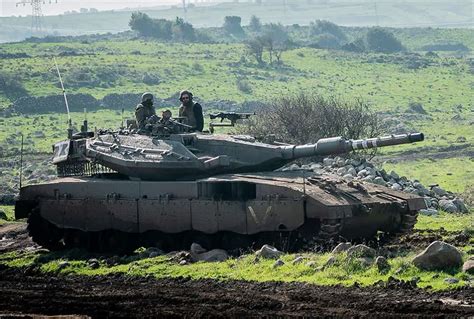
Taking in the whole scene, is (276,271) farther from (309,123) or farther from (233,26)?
(233,26)

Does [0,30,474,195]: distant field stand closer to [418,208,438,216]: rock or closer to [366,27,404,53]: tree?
[366,27,404,53]: tree

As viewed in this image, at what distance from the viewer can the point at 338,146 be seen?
99.8 ft

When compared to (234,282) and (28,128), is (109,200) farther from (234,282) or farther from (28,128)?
(28,128)

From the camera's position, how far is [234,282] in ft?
80.6

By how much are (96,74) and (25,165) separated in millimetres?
32993

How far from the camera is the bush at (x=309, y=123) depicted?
162 ft

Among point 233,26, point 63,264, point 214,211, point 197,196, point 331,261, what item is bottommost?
point 63,264

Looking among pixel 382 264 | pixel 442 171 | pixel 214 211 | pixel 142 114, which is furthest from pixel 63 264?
pixel 442 171

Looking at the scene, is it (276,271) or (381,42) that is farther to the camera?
(381,42)

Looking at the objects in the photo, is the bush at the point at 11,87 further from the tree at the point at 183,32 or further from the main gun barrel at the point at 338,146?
the main gun barrel at the point at 338,146

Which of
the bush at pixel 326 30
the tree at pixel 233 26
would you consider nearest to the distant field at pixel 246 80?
the tree at pixel 233 26

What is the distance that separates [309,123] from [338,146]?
19.5 meters

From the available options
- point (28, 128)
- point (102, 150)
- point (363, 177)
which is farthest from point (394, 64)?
point (102, 150)

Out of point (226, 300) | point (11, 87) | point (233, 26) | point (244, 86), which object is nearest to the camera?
point (226, 300)
